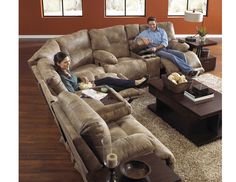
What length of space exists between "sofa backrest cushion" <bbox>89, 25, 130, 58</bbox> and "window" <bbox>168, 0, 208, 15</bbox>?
280 cm

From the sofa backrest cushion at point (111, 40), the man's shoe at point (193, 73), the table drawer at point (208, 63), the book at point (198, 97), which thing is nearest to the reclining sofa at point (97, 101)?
the sofa backrest cushion at point (111, 40)

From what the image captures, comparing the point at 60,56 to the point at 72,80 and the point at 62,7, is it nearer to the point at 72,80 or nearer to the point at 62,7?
the point at 72,80

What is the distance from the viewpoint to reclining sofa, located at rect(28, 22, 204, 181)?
106 inches

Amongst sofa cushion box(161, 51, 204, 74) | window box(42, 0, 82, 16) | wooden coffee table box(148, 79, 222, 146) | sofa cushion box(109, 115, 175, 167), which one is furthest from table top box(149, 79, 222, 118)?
window box(42, 0, 82, 16)

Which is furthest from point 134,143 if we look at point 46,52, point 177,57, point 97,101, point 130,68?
point 177,57

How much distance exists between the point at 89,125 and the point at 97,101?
3.70ft

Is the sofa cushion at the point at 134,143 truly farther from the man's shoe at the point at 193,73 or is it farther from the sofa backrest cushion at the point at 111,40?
the sofa backrest cushion at the point at 111,40

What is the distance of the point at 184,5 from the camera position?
804cm

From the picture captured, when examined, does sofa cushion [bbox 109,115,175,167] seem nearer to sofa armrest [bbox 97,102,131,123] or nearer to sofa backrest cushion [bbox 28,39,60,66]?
sofa armrest [bbox 97,102,131,123]

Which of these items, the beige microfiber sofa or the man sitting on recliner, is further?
the man sitting on recliner

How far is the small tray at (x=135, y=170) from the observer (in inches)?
91.3

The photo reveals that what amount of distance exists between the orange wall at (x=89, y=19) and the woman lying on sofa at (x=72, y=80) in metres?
3.76
